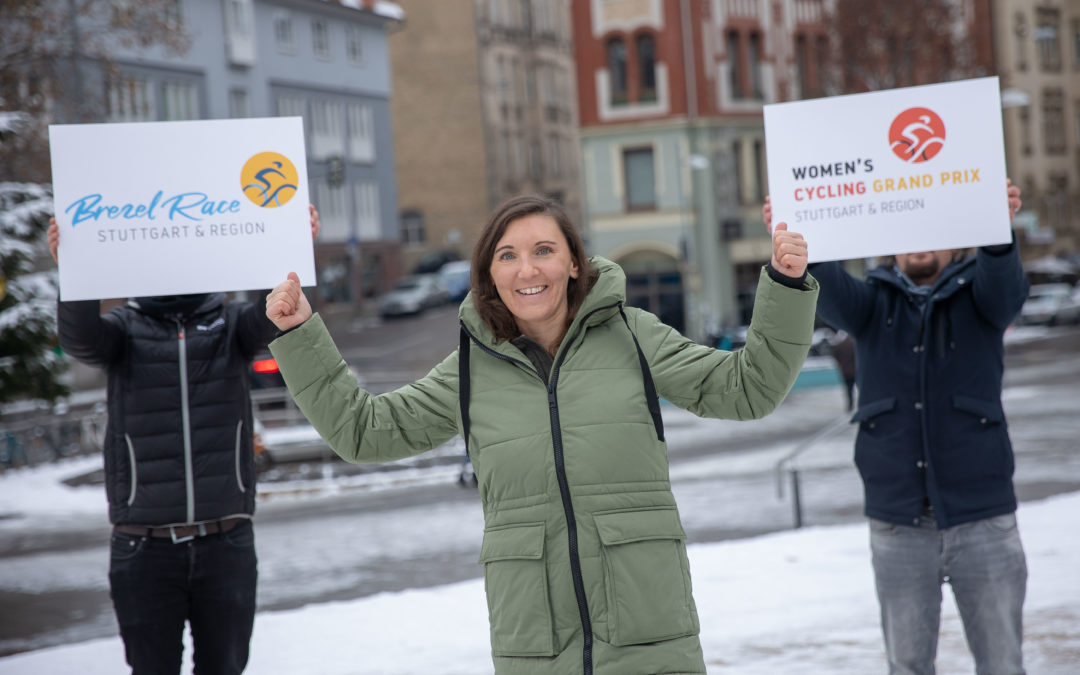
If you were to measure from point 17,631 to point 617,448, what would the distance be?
804cm

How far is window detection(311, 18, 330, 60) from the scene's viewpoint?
56594 mm

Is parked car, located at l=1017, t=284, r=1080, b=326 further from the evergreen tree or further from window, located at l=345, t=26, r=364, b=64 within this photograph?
the evergreen tree

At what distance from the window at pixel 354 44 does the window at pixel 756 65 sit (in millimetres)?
18343

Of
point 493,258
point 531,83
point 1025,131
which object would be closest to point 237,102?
point 531,83

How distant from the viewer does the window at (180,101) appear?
48250mm

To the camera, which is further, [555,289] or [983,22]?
[983,22]

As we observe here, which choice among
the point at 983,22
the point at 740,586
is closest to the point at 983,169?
the point at 740,586

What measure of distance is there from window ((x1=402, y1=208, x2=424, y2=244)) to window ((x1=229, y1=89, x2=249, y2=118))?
2043 centimetres

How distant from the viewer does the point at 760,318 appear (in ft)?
11.7

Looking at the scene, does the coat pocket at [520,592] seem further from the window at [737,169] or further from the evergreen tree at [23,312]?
the window at [737,169]

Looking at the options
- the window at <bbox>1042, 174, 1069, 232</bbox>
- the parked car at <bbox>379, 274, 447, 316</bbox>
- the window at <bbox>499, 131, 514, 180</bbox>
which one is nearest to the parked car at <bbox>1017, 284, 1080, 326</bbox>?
the window at <bbox>1042, 174, 1069, 232</bbox>

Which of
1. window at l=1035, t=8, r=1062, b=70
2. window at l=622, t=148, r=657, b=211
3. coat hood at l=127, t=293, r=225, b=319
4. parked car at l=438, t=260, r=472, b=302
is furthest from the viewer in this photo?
window at l=1035, t=8, r=1062, b=70

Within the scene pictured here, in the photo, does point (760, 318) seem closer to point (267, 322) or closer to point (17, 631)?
point (267, 322)

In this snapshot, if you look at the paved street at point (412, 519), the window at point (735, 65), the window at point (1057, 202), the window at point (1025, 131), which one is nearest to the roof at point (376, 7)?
the window at point (735, 65)
